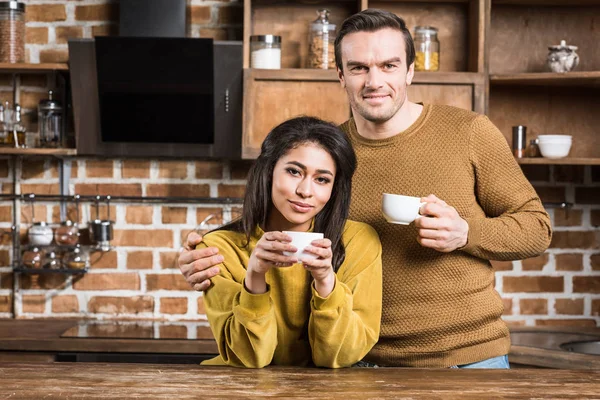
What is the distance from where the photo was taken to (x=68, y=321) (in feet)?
10.0

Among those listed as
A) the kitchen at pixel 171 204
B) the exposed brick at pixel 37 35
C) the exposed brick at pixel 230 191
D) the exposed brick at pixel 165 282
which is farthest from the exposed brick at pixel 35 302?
the exposed brick at pixel 37 35

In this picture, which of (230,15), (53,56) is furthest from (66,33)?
(230,15)

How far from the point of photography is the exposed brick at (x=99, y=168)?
10.1ft

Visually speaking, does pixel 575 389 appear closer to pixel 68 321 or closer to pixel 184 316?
pixel 184 316

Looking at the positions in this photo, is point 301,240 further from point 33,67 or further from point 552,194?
point 552,194

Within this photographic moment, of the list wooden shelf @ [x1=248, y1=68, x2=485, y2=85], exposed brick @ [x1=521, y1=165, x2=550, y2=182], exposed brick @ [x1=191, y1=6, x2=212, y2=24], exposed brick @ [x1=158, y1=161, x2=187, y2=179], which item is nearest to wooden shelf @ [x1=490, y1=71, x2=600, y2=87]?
wooden shelf @ [x1=248, y1=68, x2=485, y2=85]

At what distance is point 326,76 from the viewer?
278cm

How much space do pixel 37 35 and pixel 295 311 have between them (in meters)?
1.92

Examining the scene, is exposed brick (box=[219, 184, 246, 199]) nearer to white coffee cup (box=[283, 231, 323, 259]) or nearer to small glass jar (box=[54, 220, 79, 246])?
small glass jar (box=[54, 220, 79, 246])

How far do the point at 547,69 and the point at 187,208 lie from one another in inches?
54.7

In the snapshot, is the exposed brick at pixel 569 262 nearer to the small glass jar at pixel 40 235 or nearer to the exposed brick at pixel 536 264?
the exposed brick at pixel 536 264

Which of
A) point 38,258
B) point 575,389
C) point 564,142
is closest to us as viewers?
point 575,389

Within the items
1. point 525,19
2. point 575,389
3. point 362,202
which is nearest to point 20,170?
point 362,202

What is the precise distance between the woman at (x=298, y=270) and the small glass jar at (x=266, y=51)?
1.16 metres
